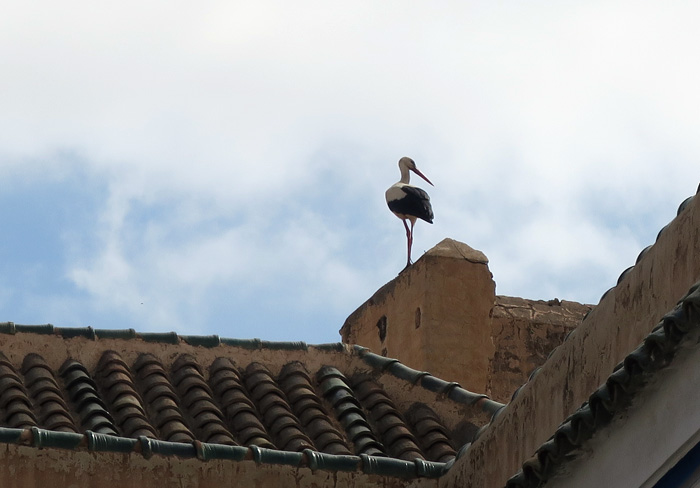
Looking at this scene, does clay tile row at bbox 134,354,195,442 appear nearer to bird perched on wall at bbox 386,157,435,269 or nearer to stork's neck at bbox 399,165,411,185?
bird perched on wall at bbox 386,157,435,269

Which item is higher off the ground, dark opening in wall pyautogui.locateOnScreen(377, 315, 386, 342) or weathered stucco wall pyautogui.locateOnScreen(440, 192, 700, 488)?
dark opening in wall pyautogui.locateOnScreen(377, 315, 386, 342)

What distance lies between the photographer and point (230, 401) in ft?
26.0

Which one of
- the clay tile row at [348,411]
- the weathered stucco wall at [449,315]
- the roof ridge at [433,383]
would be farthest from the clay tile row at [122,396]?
the weathered stucco wall at [449,315]

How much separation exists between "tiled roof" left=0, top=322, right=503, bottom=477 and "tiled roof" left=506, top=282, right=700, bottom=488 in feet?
6.39

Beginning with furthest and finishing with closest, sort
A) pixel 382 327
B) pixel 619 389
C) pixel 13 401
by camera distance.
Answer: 1. pixel 382 327
2. pixel 13 401
3. pixel 619 389

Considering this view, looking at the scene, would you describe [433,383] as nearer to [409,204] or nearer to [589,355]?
[589,355]

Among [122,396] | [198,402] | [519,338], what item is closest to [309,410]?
[198,402]

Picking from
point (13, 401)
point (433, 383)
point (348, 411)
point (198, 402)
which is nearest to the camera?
point (13, 401)

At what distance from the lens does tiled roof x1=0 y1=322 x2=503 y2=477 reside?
7.26 metres

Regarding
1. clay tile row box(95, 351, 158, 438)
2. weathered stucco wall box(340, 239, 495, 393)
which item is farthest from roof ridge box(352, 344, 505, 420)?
weathered stucco wall box(340, 239, 495, 393)

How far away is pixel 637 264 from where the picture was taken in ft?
20.6

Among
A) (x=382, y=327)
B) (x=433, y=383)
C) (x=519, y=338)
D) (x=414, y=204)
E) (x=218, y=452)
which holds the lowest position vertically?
(x=218, y=452)

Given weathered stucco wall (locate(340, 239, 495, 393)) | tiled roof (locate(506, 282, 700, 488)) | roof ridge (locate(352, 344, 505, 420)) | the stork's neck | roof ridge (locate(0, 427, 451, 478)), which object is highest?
the stork's neck

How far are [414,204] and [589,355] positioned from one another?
24.3 feet
